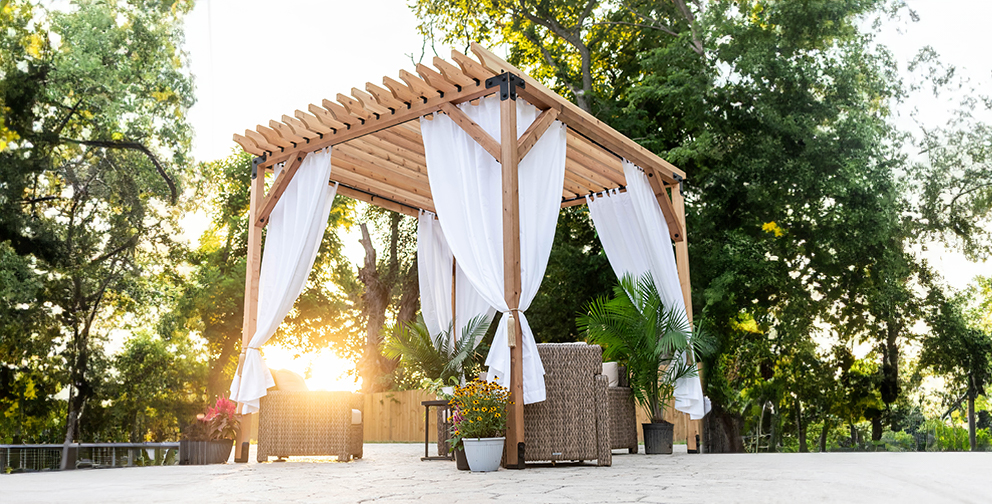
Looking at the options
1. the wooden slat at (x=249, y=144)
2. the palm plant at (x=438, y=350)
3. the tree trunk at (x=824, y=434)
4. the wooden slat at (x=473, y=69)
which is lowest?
the tree trunk at (x=824, y=434)

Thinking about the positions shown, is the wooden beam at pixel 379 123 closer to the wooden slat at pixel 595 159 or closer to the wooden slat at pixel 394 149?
the wooden slat at pixel 394 149

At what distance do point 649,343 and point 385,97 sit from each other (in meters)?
3.16

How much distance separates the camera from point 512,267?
5.06 m

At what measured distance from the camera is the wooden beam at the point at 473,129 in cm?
529

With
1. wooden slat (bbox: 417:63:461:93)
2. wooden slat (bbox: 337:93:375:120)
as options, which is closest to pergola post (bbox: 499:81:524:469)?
wooden slat (bbox: 417:63:461:93)

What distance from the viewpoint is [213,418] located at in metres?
6.11

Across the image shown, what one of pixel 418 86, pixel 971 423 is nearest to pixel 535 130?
pixel 418 86

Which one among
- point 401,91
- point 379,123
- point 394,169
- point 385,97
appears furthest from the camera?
point 394,169

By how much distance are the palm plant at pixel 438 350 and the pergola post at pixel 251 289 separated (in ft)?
4.15

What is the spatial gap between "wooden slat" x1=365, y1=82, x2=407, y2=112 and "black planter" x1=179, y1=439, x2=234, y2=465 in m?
3.07

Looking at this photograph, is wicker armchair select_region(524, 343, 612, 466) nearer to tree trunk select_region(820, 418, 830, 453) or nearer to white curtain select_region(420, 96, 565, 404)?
white curtain select_region(420, 96, 565, 404)

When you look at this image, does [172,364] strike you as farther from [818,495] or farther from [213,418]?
[818,495]

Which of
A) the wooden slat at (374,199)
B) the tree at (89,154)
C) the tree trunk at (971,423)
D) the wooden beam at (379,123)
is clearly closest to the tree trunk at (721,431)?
the tree trunk at (971,423)

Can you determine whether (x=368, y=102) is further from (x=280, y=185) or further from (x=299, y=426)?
(x=299, y=426)
